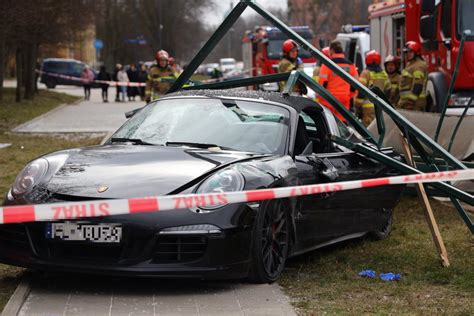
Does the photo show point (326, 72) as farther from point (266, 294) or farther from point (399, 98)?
point (266, 294)

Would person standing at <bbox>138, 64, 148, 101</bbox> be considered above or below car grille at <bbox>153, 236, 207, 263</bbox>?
below

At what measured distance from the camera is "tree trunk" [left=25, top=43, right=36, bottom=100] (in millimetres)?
39906

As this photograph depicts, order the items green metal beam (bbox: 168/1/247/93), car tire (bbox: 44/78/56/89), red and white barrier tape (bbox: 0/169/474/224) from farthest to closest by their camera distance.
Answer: car tire (bbox: 44/78/56/89) < green metal beam (bbox: 168/1/247/93) < red and white barrier tape (bbox: 0/169/474/224)

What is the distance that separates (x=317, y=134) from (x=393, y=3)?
13011mm

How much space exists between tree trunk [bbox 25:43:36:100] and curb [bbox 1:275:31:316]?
3388 cm

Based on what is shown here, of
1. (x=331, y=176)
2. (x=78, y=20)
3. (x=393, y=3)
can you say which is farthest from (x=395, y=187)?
(x=78, y=20)

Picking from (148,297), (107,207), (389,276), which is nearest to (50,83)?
(389,276)

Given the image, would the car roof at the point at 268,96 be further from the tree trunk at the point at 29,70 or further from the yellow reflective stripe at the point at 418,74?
the tree trunk at the point at 29,70

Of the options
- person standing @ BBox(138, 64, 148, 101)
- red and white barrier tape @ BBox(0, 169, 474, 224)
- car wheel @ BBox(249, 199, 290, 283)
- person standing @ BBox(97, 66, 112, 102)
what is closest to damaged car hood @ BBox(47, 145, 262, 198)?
car wheel @ BBox(249, 199, 290, 283)

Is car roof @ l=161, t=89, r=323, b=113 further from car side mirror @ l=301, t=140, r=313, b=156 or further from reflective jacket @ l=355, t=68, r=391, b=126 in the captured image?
reflective jacket @ l=355, t=68, r=391, b=126

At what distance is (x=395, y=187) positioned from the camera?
879 cm

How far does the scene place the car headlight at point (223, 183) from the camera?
255 inches

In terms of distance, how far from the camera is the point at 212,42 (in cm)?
924

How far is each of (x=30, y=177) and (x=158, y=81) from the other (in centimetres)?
806
